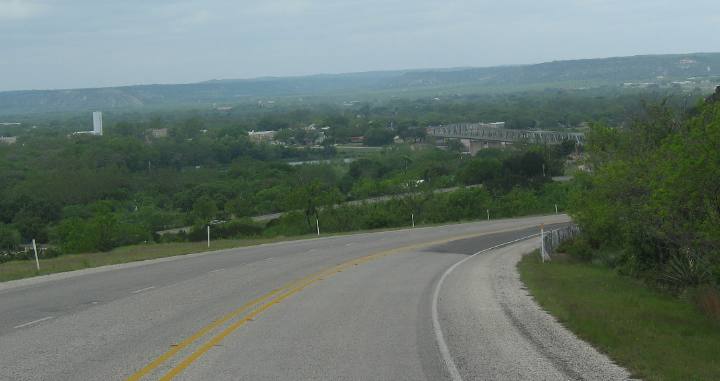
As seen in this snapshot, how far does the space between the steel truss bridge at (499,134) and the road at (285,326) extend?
265 ft

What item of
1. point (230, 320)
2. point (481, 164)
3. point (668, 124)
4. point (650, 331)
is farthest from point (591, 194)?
point (481, 164)

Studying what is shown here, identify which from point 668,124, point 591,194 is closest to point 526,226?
point 591,194

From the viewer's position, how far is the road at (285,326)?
1059 centimetres

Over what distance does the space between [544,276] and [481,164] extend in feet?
232

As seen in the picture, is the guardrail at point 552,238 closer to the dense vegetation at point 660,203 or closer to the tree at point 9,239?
the dense vegetation at point 660,203

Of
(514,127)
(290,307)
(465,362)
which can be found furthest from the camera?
(514,127)

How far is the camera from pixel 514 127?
17088 centimetres

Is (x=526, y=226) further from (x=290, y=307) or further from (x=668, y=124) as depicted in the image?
(x=290, y=307)

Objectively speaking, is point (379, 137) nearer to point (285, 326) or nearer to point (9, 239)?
point (9, 239)

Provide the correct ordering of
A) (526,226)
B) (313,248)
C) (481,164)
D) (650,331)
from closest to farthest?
(650,331) < (313,248) < (526,226) < (481,164)

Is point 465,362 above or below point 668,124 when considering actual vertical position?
below

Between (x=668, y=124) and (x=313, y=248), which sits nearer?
(x=668, y=124)

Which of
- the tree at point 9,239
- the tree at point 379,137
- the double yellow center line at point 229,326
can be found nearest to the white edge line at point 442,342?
the double yellow center line at point 229,326

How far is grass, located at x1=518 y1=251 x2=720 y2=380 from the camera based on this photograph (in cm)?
1100
